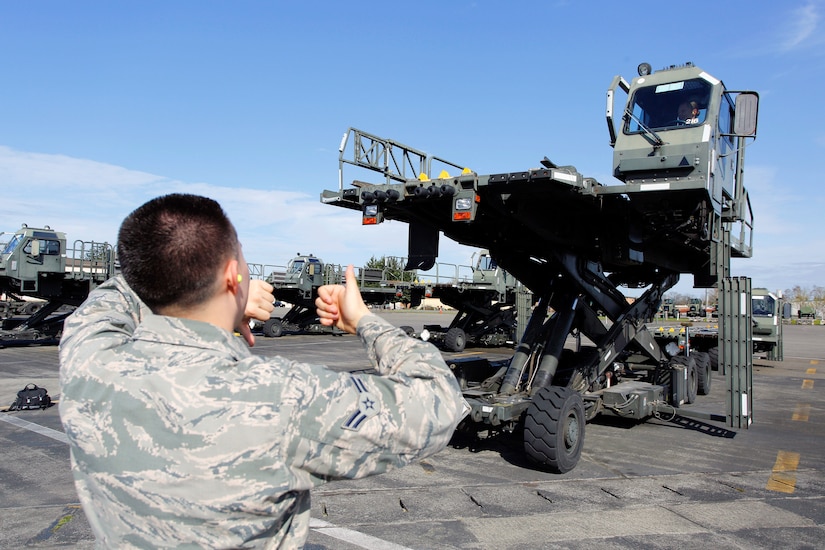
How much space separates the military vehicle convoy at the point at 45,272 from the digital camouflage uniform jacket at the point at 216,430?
21.8 m

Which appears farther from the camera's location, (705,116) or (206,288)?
(705,116)

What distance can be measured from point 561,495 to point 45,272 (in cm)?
2001

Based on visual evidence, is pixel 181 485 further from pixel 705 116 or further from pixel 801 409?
pixel 801 409

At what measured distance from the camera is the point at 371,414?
1.52 m

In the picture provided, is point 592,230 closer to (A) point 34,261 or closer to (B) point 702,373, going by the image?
(B) point 702,373

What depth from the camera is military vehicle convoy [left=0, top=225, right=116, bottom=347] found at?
67.7ft

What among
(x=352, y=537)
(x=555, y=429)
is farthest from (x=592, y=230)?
(x=352, y=537)

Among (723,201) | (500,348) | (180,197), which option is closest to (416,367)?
(180,197)

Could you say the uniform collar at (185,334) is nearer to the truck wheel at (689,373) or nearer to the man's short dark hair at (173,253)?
the man's short dark hair at (173,253)

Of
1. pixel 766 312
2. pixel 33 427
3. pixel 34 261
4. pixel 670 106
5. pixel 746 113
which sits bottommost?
pixel 33 427

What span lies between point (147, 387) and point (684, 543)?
15.4 feet

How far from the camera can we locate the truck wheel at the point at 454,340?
21.3 m

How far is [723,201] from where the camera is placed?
31.3ft

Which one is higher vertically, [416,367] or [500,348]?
[416,367]
